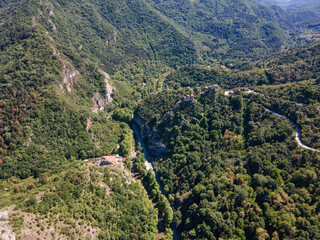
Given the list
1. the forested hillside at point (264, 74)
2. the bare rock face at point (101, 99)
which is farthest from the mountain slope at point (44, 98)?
the forested hillside at point (264, 74)

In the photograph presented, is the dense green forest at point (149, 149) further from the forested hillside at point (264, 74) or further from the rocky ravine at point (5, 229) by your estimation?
the rocky ravine at point (5, 229)

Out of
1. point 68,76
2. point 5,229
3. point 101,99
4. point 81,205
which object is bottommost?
point 81,205

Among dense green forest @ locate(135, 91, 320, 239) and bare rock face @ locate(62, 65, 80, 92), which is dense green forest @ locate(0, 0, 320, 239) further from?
bare rock face @ locate(62, 65, 80, 92)

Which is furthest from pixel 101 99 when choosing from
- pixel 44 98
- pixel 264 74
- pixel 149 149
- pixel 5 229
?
pixel 264 74

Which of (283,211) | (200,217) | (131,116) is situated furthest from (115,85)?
(283,211)

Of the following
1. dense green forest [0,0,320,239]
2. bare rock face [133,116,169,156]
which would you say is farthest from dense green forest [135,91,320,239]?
bare rock face [133,116,169,156]

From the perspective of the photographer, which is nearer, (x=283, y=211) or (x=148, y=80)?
(x=283, y=211)

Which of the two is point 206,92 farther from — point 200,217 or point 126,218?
point 126,218

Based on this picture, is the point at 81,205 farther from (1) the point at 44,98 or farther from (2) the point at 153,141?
(1) the point at 44,98
